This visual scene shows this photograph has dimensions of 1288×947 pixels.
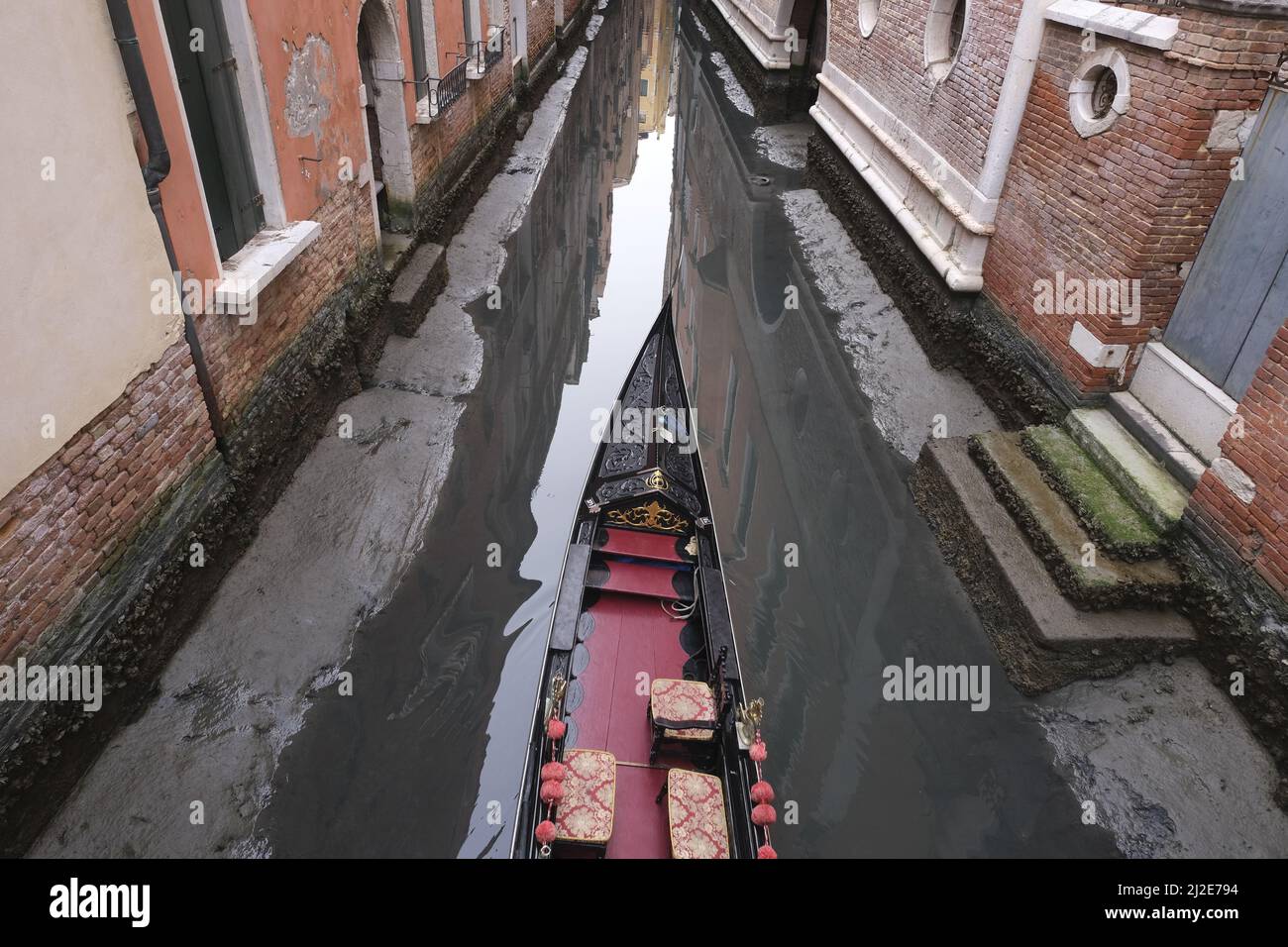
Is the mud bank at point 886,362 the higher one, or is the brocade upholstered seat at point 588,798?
the brocade upholstered seat at point 588,798

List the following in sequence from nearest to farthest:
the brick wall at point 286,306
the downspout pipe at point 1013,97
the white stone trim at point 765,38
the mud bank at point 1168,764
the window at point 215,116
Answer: the mud bank at point 1168,764, the window at point 215,116, the brick wall at point 286,306, the downspout pipe at point 1013,97, the white stone trim at point 765,38

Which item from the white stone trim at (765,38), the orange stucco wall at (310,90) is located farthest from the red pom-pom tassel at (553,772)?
the white stone trim at (765,38)

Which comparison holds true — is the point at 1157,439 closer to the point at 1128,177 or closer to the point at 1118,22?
the point at 1128,177

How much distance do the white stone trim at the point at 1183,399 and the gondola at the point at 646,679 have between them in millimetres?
2807

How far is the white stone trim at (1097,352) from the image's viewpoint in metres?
5.09

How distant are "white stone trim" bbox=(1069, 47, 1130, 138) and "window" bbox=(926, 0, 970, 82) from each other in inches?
92.5

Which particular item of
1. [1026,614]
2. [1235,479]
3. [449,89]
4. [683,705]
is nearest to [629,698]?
[683,705]

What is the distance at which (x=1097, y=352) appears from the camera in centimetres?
513

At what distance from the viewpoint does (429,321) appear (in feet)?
24.0

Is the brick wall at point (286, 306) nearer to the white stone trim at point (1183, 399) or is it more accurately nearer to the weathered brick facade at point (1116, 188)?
the weathered brick facade at point (1116, 188)

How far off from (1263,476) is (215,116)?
556 centimetres

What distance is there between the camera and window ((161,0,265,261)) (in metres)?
4.02
